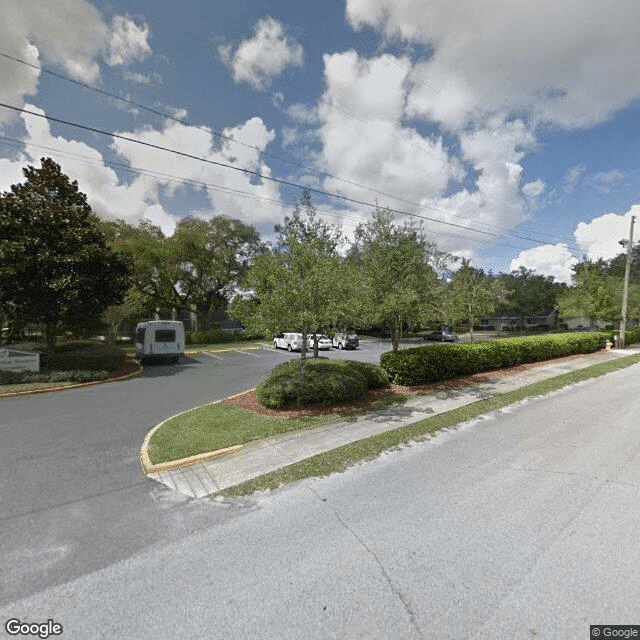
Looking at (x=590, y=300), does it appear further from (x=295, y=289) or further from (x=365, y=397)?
(x=295, y=289)

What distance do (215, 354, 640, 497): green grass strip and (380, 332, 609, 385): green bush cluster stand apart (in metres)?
1.94

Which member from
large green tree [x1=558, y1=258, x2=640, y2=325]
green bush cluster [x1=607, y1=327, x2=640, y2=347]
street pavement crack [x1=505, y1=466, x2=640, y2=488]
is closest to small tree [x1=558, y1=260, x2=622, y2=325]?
large green tree [x1=558, y1=258, x2=640, y2=325]

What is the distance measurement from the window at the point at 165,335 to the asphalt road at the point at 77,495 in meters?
7.44

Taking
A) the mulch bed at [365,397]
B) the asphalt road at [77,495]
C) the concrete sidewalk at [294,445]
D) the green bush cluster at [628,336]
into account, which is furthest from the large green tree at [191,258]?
the green bush cluster at [628,336]

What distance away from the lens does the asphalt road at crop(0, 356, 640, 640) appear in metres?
2.38

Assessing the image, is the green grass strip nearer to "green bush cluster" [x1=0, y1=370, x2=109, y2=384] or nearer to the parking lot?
the parking lot

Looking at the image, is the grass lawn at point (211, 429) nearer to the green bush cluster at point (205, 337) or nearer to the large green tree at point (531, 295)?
the green bush cluster at point (205, 337)

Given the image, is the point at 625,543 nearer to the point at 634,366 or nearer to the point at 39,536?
the point at 39,536

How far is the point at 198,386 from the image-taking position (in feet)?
37.6

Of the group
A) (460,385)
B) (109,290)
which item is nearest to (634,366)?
(460,385)

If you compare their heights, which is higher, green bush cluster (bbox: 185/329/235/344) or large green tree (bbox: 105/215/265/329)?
large green tree (bbox: 105/215/265/329)

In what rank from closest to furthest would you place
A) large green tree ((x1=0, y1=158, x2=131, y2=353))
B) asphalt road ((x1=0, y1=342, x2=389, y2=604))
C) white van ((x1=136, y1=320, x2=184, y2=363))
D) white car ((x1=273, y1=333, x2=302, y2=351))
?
asphalt road ((x1=0, y1=342, x2=389, y2=604)) → large green tree ((x1=0, y1=158, x2=131, y2=353)) → white van ((x1=136, y1=320, x2=184, y2=363)) → white car ((x1=273, y1=333, x2=302, y2=351))

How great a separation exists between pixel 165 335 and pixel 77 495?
1346cm

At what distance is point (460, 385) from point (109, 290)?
14.5 meters
